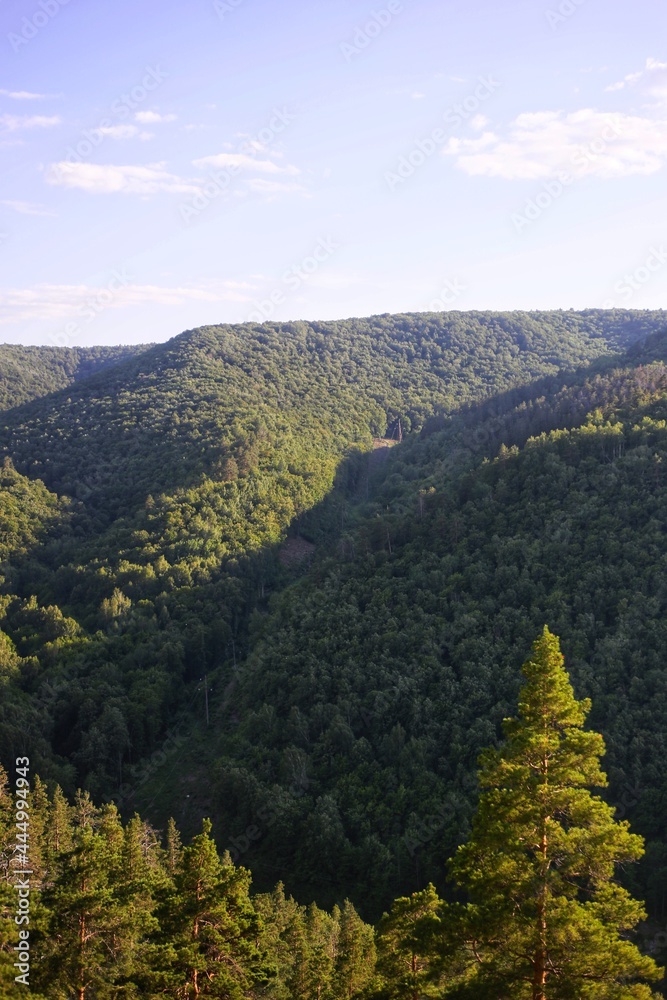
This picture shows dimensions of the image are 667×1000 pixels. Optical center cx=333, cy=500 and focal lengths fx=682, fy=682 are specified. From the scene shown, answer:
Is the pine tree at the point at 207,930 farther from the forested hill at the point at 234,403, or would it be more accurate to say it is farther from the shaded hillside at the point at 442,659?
the forested hill at the point at 234,403

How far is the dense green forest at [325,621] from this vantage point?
47.5m

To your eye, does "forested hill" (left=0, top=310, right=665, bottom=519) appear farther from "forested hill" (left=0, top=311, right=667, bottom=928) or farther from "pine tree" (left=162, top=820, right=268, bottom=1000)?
"pine tree" (left=162, top=820, right=268, bottom=1000)

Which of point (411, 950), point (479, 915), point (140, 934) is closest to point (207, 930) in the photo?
point (140, 934)

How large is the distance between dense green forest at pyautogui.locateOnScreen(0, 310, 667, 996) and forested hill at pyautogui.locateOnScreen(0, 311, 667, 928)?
0.77 ft

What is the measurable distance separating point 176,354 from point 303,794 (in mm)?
132831

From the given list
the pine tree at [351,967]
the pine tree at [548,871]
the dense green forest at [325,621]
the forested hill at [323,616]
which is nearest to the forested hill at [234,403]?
the forested hill at [323,616]

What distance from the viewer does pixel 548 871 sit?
45.0 ft

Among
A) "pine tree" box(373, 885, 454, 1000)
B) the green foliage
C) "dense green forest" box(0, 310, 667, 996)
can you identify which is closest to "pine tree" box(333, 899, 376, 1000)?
the green foliage

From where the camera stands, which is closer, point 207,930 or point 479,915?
point 479,915

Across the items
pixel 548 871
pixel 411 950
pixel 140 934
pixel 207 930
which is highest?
pixel 548 871

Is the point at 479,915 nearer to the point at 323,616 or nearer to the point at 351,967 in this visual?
the point at 351,967

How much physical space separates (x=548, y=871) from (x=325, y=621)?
2077 inches

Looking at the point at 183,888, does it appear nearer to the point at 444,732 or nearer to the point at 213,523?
the point at 444,732

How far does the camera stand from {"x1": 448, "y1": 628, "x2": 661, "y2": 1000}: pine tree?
43.0ft
